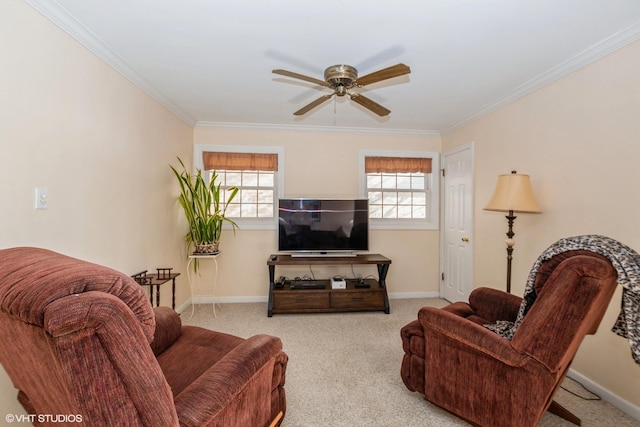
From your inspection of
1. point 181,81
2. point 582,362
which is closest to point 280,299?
point 181,81

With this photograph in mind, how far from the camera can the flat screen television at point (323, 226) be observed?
3793mm

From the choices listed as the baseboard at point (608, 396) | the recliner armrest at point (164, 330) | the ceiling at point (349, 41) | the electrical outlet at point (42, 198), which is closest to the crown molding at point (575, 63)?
the ceiling at point (349, 41)

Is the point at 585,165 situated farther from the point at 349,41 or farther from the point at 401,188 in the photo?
the point at 401,188

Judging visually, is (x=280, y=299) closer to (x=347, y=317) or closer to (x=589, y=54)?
(x=347, y=317)

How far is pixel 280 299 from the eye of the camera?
139 inches

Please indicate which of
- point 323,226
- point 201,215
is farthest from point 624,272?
point 201,215

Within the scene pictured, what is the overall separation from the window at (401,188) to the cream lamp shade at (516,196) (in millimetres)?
1746

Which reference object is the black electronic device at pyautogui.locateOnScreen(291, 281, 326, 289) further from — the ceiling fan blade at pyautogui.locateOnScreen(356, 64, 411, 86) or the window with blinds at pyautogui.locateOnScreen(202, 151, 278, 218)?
the ceiling fan blade at pyautogui.locateOnScreen(356, 64, 411, 86)

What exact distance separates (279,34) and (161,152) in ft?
6.23

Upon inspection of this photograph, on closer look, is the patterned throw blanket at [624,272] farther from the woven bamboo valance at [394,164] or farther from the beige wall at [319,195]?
the woven bamboo valance at [394,164]

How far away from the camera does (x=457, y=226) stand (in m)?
3.87

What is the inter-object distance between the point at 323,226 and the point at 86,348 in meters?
3.16

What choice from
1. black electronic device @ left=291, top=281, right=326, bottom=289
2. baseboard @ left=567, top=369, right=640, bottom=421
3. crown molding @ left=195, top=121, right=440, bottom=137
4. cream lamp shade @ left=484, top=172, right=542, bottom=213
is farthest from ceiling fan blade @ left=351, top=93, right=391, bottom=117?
baseboard @ left=567, top=369, right=640, bottom=421

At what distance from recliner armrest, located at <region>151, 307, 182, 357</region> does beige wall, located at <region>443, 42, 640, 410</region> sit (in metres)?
2.86
